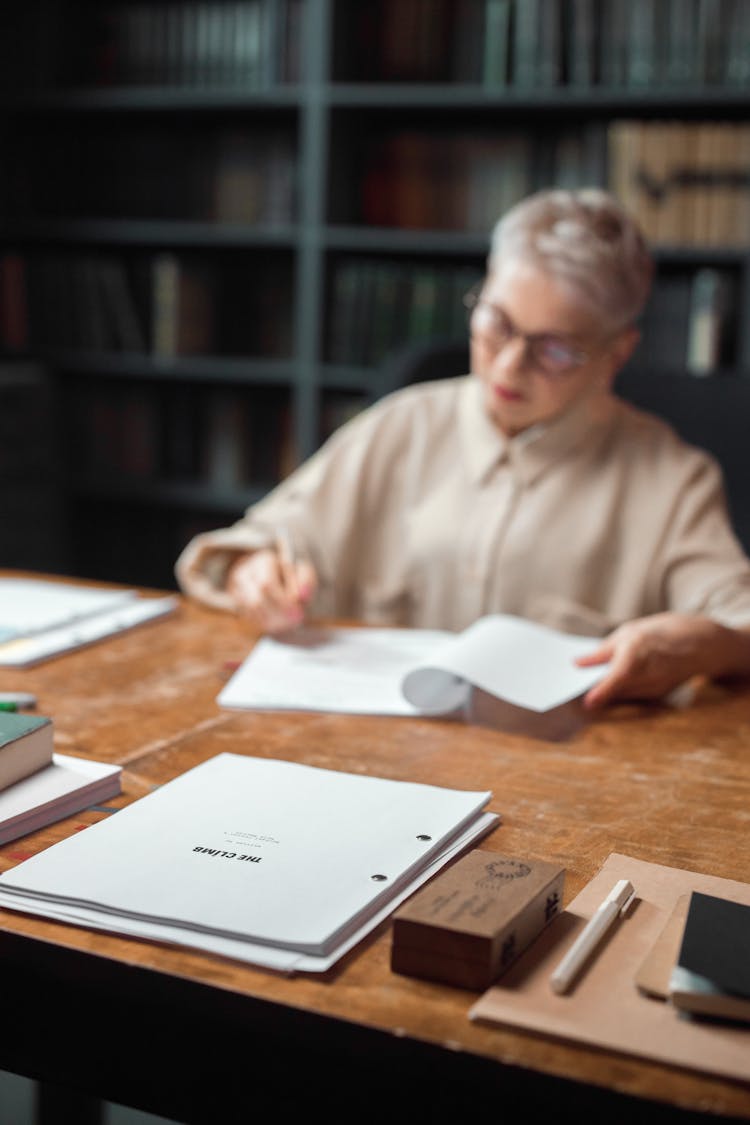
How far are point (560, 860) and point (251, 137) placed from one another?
2.74 m

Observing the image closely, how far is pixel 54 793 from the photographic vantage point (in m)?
0.84

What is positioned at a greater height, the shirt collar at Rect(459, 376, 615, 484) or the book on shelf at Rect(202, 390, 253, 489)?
the shirt collar at Rect(459, 376, 615, 484)

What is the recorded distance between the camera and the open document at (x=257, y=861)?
2.20ft

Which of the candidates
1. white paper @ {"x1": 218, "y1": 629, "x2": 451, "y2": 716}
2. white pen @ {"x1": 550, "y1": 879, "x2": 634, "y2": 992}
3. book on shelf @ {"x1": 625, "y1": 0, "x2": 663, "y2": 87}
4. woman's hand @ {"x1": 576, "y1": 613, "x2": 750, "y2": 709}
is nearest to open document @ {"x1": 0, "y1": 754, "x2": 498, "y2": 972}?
white pen @ {"x1": 550, "y1": 879, "x2": 634, "y2": 992}

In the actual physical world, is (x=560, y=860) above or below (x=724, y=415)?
below

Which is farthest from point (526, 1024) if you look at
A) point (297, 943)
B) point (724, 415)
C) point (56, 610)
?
point (724, 415)

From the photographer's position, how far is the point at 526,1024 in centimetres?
59

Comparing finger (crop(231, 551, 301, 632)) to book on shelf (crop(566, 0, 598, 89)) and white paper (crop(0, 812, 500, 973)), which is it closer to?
white paper (crop(0, 812, 500, 973))

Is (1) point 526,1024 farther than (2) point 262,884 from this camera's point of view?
No

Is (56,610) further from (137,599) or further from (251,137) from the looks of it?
(251,137)

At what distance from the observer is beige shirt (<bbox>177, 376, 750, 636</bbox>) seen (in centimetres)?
162

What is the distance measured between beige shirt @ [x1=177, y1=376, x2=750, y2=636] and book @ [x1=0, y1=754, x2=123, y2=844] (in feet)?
2.08

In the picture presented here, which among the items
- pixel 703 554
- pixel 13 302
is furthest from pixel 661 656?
pixel 13 302

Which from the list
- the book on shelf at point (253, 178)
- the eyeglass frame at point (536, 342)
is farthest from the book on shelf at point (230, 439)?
the eyeglass frame at point (536, 342)
